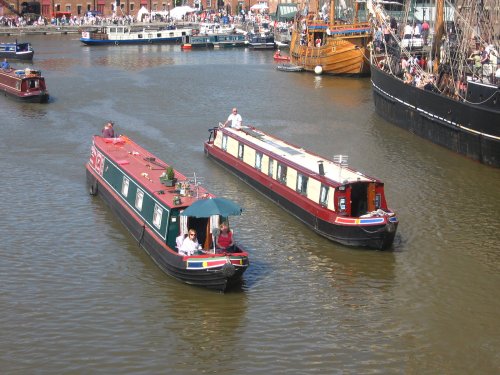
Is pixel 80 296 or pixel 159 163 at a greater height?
pixel 159 163

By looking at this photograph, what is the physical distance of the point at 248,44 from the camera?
106 metres

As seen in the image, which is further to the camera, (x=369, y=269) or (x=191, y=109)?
(x=191, y=109)

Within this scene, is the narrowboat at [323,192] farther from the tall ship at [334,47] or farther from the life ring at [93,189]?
the tall ship at [334,47]

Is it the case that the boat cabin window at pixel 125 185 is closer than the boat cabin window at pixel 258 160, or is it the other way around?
the boat cabin window at pixel 125 185

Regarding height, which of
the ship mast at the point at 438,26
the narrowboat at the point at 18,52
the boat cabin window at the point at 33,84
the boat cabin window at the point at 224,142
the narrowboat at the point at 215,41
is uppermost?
the ship mast at the point at 438,26

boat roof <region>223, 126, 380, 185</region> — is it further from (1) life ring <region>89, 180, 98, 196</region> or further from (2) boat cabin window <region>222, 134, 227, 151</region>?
(1) life ring <region>89, 180, 98, 196</region>

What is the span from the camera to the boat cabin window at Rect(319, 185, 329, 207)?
26.5m

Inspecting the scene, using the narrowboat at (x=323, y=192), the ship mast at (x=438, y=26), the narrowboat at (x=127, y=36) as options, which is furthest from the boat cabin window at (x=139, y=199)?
the narrowboat at (x=127, y=36)

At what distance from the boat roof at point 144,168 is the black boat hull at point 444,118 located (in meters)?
13.8

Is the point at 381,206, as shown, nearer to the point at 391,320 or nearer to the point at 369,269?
the point at 369,269

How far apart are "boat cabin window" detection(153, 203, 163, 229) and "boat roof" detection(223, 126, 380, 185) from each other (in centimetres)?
563

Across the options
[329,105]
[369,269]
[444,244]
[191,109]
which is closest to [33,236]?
[369,269]

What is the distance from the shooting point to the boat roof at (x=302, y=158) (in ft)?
88.2

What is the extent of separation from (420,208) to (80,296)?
13398mm
